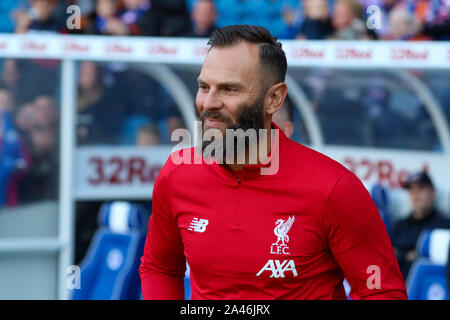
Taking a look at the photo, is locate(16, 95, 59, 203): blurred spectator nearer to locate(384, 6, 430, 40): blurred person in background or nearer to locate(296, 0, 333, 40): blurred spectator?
locate(296, 0, 333, 40): blurred spectator

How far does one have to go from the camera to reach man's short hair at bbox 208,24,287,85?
193 centimetres

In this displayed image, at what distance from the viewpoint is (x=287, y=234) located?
75.9 inches

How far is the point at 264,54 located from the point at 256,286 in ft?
1.98

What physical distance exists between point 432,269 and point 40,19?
3313 mm

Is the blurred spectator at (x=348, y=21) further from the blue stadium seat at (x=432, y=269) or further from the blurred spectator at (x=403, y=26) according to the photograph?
the blue stadium seat at (x=432, y=269)

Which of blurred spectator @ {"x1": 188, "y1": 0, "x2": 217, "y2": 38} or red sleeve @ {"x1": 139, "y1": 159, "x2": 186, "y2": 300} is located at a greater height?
blurred spectator @ {"x1": 188, "y1": 0, "x2": 217, "y2": 38}

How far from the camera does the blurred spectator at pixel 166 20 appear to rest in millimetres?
5723

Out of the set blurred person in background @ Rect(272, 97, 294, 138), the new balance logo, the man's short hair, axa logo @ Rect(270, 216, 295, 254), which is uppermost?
blurred person in background @ Rect(272, 97, 294, 138)

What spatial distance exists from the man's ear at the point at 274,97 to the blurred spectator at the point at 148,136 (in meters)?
3.83

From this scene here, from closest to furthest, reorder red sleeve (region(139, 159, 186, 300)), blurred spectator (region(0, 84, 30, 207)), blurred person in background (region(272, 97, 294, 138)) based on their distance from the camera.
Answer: red sleeve (region(139, 159, 186, 300)) → blurred person in background (region(272, 97, 294, 138)) → blurred spectator (region(0, 84, 30, 207))

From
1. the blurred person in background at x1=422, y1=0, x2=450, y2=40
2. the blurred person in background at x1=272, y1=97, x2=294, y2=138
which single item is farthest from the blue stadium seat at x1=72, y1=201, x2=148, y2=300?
the blurred person in background at x1=422, y1=0, x2=450, y2=40

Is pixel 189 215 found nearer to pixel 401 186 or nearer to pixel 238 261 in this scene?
pixel 238 261

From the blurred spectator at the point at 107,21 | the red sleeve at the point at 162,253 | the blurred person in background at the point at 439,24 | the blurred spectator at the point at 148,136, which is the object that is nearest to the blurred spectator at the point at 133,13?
the blurred spectator at the point at 107,21

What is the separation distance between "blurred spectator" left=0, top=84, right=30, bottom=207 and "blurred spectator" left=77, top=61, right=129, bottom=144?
20.9 inches
